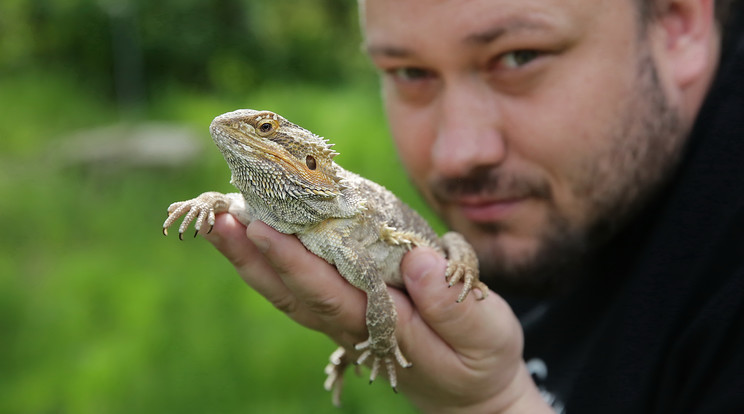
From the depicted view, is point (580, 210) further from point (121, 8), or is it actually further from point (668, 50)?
point (121, 8)

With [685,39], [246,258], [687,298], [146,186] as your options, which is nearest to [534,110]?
[685,39]

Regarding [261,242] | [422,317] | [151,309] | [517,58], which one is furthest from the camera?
[151,309]

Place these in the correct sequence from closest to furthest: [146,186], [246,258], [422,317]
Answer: [246,258] → [422,317] → [146,186]

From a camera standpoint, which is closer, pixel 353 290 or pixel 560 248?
pixel 353 290

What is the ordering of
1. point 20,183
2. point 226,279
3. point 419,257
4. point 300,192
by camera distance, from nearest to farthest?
point 300,192 → point 419,257 → point 226,279 → point 20,183

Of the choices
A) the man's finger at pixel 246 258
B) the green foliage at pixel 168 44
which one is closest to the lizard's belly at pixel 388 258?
the man's finger at pixel 246 258

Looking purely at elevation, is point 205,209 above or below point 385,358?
above

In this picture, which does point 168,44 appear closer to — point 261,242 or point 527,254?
point 527,254

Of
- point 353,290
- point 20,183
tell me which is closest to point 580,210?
point 353,290
